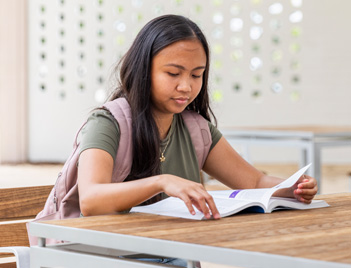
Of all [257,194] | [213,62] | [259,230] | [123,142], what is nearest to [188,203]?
[259,230]

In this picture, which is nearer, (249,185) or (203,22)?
(249,185)

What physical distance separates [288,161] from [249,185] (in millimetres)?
7591

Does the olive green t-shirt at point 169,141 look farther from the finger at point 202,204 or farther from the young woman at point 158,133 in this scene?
the finger at point 202,204

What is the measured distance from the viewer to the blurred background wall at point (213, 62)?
902 cm

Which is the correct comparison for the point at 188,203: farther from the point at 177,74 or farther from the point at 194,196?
the point at 177,74

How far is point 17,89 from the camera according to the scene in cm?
907

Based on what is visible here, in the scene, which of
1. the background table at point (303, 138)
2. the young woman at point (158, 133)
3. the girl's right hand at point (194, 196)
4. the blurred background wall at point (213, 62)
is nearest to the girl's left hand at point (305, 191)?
the young woman at point (158, 133)

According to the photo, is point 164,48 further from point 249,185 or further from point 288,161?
point 288,161

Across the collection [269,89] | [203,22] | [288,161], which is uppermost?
[203,22]

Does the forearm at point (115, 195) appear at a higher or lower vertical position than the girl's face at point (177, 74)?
lower

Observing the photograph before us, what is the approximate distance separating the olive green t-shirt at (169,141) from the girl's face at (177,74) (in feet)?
0.39

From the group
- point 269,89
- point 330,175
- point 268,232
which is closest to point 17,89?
point 269,89

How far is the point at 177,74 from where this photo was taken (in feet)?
5.17

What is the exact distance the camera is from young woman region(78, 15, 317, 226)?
54.9 inches
